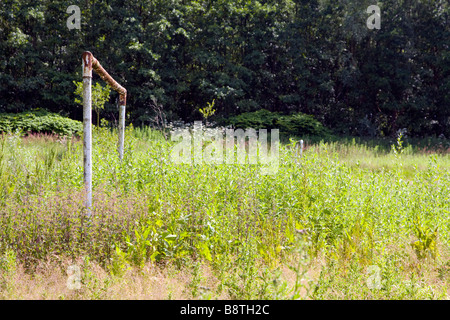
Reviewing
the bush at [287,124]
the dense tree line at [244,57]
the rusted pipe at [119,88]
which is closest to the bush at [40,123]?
the dense tree line at [244,57]

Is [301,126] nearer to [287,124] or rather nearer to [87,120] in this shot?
[287,124]

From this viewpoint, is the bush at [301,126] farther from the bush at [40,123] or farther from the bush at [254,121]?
the bush at [40,123]

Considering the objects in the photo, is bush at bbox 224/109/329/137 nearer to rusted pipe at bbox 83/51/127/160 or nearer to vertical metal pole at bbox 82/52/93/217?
rusted pipe at bbox 83/51/127/160

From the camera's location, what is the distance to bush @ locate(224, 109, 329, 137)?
16844 mm

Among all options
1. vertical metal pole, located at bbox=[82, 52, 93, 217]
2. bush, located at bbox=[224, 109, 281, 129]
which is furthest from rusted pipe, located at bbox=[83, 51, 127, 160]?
bush, located at bbox=[224, 109, 281, 129]

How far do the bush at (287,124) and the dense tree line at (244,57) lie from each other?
1.54 m

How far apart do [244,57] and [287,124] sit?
4.34 meters

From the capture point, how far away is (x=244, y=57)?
19.0 metres

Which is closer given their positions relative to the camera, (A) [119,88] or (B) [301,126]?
(A) [119,88]

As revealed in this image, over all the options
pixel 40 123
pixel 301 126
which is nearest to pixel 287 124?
pixel 301 126

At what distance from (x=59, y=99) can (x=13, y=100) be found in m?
2.29

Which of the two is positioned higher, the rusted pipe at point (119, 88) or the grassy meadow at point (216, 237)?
the rusted pipe at point (119, 88)

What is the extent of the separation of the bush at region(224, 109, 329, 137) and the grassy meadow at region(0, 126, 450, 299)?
38.8 ft

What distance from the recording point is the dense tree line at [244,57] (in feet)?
56.6
